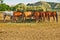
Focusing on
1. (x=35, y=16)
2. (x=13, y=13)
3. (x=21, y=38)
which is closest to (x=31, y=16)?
(x=35, y=16)

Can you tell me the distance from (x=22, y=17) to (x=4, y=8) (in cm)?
2189

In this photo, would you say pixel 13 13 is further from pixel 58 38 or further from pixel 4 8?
pixel 4 8

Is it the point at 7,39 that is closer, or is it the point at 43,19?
the point at 7,39

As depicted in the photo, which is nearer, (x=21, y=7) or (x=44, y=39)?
(x=44, y=39)

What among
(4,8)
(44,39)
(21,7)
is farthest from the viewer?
(4,8)

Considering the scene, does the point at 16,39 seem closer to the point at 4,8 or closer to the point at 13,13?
the point at 13,13

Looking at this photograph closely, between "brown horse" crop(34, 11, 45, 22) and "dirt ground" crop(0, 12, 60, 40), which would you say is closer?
"dirt ground" crop(0, 12, 60, 40)

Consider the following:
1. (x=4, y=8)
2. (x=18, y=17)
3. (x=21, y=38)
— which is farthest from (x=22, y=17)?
(x=4, y=8)

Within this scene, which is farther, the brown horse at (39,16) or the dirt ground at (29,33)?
the brown horse at (39,16)

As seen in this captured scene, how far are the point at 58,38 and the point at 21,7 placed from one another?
50.4ft

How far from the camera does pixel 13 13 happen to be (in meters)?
19.7

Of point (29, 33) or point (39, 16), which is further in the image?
point (39, 16)

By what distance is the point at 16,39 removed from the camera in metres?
9.94

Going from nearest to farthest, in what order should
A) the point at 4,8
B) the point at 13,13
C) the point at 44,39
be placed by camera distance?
the point at 44,39 < the point at 13,13 < the point at 4,8
